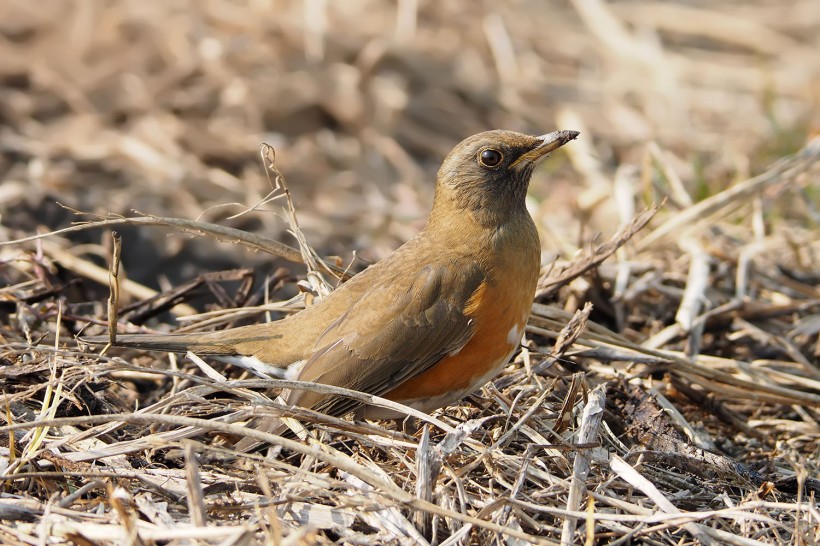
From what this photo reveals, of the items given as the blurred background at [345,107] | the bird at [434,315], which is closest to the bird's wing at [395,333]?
the bird at [434,315]

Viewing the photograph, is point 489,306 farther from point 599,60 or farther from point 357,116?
point 599,60

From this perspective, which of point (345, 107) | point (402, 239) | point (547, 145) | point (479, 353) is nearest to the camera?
point (479, 353)

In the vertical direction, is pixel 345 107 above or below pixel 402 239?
above

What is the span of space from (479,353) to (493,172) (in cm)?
83

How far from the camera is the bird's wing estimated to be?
161 inches

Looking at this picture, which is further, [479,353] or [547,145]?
[547,145]

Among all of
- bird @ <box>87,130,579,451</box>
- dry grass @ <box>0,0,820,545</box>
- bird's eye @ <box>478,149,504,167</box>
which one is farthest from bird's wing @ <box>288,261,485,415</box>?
bird's eye @ <box>478,149,504,167</box>

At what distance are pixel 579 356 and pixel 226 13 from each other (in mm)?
6003

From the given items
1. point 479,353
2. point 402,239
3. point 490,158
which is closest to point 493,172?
point 490,158

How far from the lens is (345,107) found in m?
8.96

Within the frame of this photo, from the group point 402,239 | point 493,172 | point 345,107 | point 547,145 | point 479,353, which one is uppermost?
point 547,145

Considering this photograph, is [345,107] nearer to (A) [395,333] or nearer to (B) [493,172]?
(B) [493,172]

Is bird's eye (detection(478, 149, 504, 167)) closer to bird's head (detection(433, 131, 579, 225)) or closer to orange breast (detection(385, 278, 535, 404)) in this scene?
bird's head (detection(433, 131, 579, 225))

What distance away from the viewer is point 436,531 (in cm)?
332
